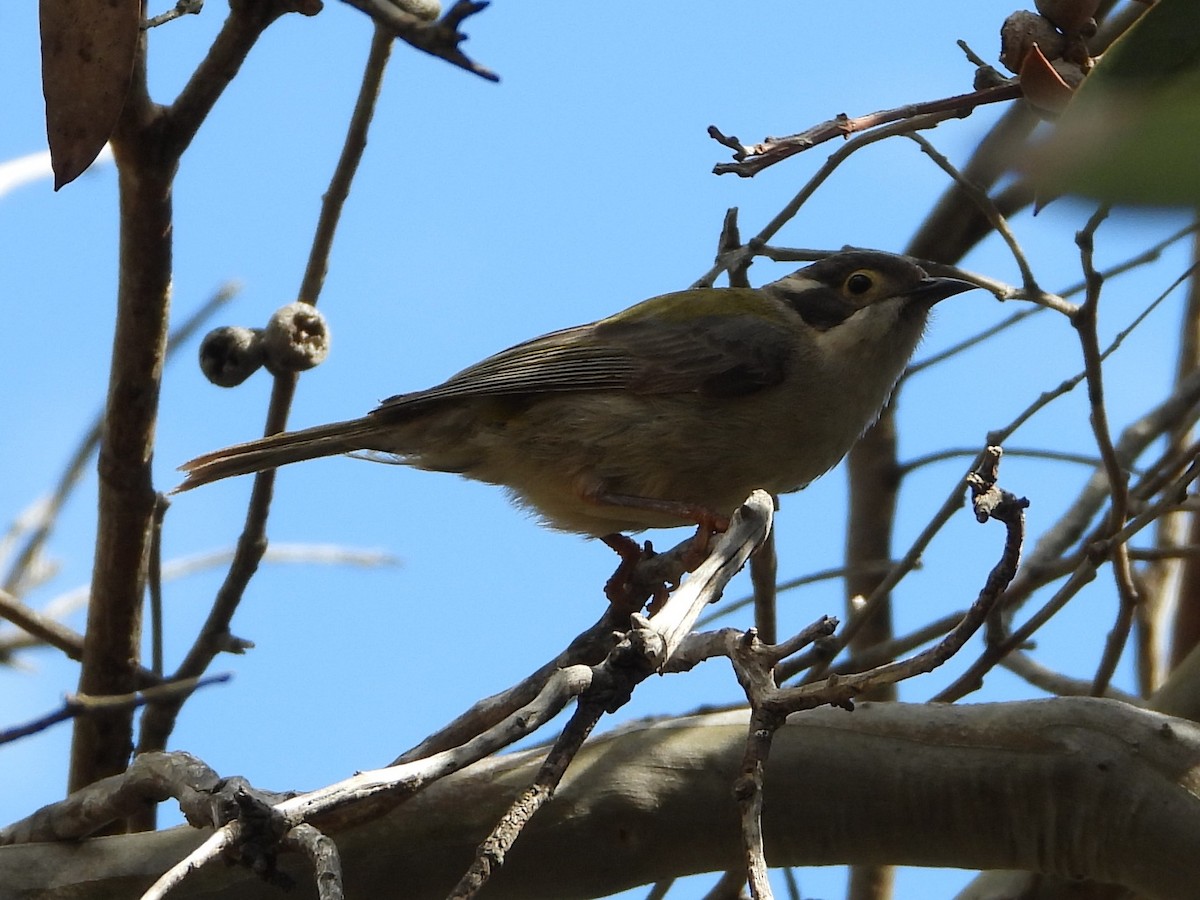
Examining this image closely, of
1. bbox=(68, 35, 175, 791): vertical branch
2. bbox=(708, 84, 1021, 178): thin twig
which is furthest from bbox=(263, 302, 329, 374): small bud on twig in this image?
bbox=(708, 84, 1021, 178): thin twig

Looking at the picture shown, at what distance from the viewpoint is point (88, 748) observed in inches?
178

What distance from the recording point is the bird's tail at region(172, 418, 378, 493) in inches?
193

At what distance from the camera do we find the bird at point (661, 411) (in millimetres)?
5035

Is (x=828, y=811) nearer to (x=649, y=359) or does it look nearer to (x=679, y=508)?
(x=679, y=508)

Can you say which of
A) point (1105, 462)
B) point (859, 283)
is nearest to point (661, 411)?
point (859, 283)

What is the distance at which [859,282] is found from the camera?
18.4 ft

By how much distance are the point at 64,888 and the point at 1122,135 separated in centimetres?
314

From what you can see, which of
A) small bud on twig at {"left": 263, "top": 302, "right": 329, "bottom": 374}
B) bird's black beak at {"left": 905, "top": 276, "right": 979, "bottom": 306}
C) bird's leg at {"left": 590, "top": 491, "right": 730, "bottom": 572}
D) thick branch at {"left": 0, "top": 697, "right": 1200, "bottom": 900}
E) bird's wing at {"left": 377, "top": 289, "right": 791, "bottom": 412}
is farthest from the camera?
bird's black beak at {"left": 905, "top": 276, "right": 979, "bottom": 306}

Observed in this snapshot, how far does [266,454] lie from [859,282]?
249 centimetres

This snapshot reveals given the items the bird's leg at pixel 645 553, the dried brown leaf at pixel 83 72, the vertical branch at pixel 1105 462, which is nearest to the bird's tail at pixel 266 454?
the bird's leg at pixel 645 553

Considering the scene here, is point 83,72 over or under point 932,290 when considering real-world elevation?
under

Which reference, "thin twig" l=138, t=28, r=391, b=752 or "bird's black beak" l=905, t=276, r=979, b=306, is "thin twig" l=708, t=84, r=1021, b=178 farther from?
"bird's black beak" l=905, t=276, r=979, b=306

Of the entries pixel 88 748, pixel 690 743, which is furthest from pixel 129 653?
pixel 690 743

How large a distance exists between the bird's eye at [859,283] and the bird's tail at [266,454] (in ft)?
7.09
